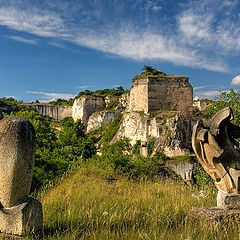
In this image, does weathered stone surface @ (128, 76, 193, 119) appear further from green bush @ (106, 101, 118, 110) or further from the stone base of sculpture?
the stone base of sculpture

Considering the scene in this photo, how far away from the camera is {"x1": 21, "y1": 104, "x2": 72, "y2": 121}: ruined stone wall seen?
172 ft

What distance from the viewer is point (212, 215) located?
3.32 m

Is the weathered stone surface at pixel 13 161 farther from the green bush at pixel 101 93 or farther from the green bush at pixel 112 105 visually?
the green bush at pixel 101 93

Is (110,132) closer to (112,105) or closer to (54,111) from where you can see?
(112,105)

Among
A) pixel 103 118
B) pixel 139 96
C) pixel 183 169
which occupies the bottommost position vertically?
pixel 183 169

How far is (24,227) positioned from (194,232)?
1798 mm

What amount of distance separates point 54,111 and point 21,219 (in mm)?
52857

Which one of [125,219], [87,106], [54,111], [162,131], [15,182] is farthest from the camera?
[54,111]

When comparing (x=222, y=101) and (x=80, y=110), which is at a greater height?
(x=80, y=110)

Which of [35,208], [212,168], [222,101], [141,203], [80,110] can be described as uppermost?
[80,110]

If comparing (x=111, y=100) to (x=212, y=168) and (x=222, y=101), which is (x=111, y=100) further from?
(x=212, y=168)

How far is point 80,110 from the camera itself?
1877 inches

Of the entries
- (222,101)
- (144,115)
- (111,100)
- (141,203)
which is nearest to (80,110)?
(111,100)

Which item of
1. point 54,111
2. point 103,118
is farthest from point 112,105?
point 54,111
